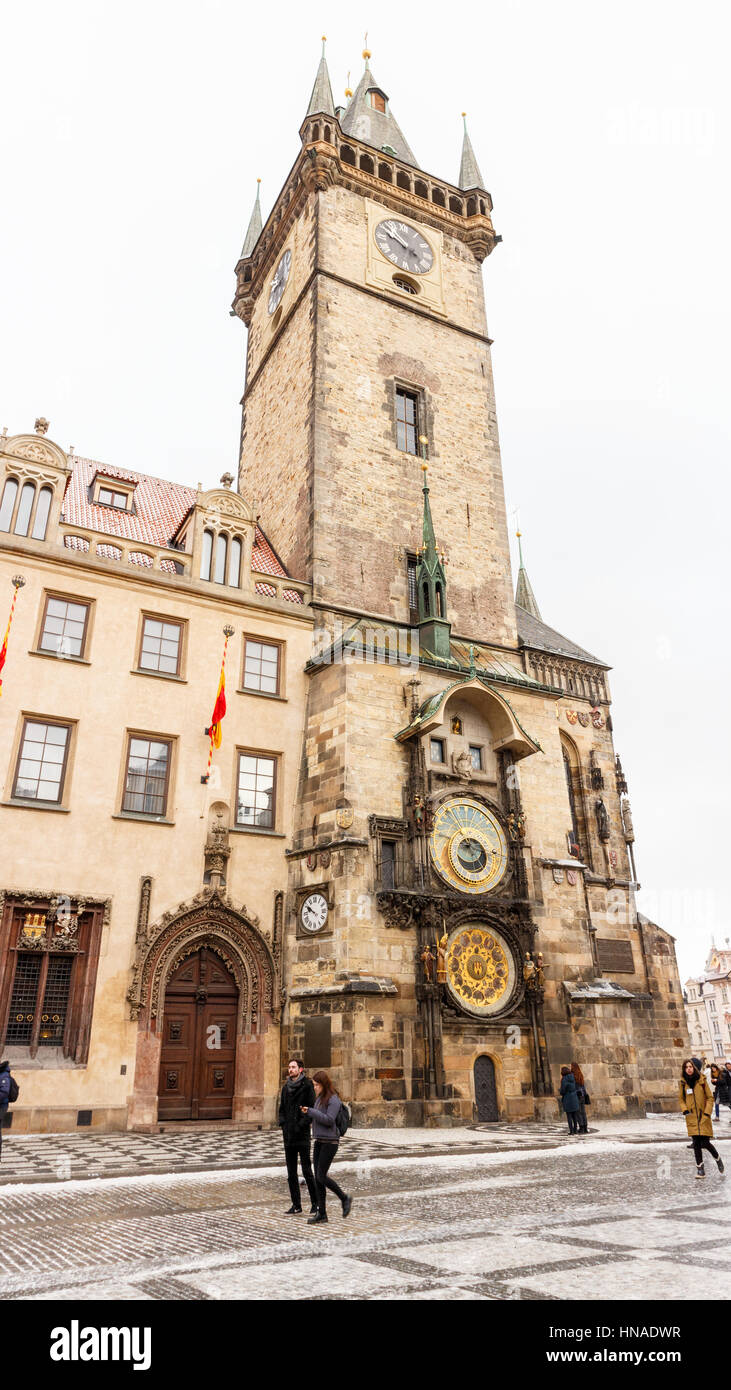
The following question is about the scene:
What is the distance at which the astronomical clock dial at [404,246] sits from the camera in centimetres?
2939

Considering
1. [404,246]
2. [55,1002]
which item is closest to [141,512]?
[55,1002]

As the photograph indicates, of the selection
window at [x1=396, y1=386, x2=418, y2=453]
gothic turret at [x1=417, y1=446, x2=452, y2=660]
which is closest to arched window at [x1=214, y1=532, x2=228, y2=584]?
gothic turret at [x1=417, y1=446, x2=452, y2=660]

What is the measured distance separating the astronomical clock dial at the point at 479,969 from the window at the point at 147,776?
694 centimetres

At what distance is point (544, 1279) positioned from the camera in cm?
530

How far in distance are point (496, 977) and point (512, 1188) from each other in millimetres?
9981

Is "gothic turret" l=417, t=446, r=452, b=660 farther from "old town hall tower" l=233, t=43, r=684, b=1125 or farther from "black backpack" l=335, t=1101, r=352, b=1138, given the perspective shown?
"black backpack" l=335, t=1101, r=352, b=1138

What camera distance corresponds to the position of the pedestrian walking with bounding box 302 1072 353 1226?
7895mm

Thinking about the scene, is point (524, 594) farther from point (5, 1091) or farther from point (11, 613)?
point (5, 1091)

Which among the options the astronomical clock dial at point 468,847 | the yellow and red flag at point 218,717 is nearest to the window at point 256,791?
the yellow and red flag at point 218,717

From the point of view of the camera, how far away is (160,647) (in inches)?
812

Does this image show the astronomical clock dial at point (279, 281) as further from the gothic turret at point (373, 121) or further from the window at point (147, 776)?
the window at point (147, 776)

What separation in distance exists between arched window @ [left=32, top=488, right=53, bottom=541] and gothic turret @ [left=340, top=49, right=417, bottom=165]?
66.0ft
